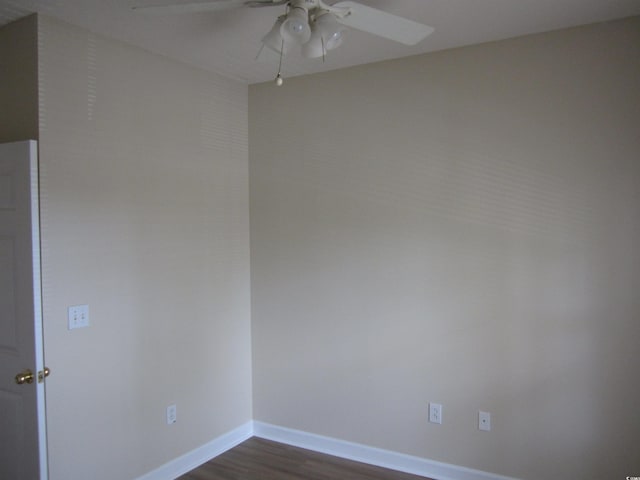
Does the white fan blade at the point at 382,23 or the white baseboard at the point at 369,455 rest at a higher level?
the white fan blade at the point at 382,23

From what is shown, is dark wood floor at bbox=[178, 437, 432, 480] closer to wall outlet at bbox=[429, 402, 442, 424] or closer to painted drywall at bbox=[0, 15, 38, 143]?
wall outlet at bbox=[429, 402, 442, 424]

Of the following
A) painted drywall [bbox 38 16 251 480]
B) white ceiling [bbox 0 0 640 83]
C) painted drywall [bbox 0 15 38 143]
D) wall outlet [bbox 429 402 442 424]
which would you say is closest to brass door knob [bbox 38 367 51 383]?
painted drywall [bbox 38 16 251 480]

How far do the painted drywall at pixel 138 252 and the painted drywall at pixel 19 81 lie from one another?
54 mm

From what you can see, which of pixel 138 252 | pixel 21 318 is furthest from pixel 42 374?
pixel 138 252

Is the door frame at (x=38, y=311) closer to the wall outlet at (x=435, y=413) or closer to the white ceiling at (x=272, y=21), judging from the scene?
the white ceiling at (x=272, y=21)

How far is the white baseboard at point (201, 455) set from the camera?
2.80m

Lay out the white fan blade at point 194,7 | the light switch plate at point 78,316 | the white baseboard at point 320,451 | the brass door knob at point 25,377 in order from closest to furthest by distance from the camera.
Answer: the white fan blade at point 194,7 → the brass door knob at point 25,377 → the light switch plate at point 78,316 → the white baseboard at point 320,451

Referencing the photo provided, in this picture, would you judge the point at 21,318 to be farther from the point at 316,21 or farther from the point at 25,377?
the point at 316,21

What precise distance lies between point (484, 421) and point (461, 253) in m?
0.97

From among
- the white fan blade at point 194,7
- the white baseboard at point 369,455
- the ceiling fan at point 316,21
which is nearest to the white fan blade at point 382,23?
the ceiling fan at point 316,21

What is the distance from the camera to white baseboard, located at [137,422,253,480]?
2.80 meters

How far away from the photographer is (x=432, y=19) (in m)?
2.29

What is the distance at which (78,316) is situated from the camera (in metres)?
2.35

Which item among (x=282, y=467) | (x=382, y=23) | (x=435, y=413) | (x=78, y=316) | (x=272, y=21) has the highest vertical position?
(x=272, y=21)
